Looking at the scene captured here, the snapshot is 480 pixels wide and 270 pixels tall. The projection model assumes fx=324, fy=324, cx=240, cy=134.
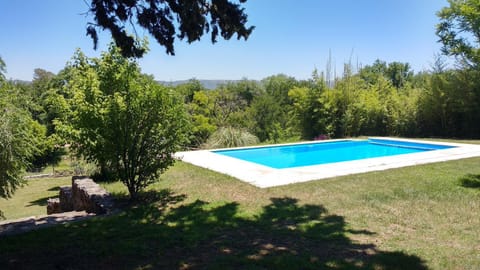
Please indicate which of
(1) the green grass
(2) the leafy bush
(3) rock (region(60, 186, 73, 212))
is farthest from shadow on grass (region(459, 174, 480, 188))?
(2) the leafy bush

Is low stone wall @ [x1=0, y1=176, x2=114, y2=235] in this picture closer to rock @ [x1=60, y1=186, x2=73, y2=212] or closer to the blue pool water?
rock @ [x1=60, y1=186, x2=73, y2=212]

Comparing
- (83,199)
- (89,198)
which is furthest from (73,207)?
(89,198)

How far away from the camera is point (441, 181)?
6.03 m

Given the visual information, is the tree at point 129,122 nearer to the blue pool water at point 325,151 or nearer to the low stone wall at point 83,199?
the low stone wall at point 83,199

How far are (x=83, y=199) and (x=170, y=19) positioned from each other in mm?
3761

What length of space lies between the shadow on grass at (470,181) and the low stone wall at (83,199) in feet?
20.0

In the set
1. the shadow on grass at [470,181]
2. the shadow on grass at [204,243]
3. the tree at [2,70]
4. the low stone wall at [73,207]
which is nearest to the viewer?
the shadow on grass at [204,243]

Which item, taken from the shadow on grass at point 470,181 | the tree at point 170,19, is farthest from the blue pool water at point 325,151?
the tree at point 170,19

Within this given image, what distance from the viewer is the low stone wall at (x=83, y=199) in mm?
5312

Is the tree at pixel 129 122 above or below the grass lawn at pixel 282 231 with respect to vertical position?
above

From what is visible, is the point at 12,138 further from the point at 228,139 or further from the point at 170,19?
the point at 228,139

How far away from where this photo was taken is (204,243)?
3.46m

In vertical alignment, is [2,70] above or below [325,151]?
above

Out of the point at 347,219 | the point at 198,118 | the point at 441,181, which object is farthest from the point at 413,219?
the point at 198,118
